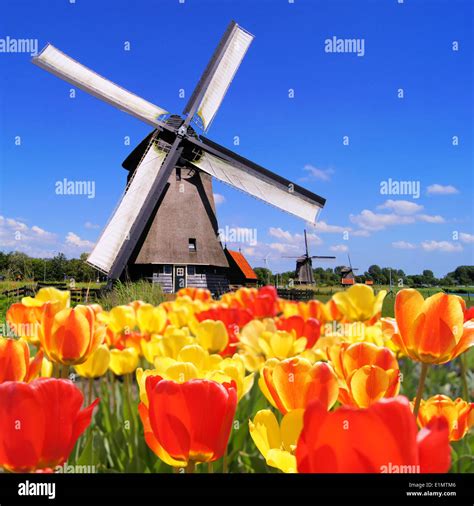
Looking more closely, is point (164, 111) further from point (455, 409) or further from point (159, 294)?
point (455, 409)

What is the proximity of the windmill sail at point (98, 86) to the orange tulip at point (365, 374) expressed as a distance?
9605 millimetres

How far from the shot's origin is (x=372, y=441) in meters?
0.41

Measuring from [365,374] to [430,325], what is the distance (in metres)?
0.18

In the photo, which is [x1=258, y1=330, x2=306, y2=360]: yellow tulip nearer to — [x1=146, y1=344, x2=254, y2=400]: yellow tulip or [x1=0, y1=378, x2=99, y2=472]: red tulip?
[x1=146, y1=344, x2=254, y2=400]: yellow tulip

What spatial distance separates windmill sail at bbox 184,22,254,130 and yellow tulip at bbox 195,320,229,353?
31.9ft

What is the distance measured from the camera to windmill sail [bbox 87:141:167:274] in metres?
7.89

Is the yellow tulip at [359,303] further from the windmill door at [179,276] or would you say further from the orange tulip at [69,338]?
the windmill door at [179,276]

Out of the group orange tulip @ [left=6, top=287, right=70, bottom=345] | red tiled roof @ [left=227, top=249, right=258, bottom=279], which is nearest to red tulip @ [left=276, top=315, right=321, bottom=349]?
orange tulip @ [left=6, top=287, right=70, bottom=345]

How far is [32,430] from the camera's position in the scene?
0.59 meters

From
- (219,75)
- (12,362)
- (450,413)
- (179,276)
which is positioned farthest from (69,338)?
(219,75)

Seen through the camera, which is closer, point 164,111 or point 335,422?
point 335,422

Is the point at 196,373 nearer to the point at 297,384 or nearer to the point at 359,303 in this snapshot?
the point at 297,384
